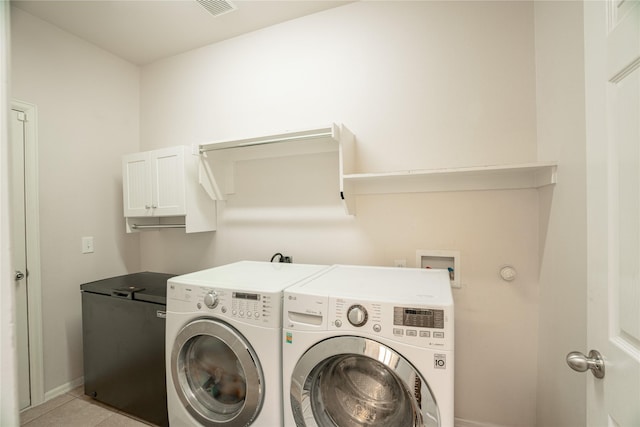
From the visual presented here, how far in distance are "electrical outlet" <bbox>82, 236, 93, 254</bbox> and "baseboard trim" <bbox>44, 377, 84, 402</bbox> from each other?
1.01 metres

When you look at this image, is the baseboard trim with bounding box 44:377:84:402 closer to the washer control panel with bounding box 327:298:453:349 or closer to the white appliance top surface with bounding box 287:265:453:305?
the white appliance top surface with bounding box 287:265:453:305

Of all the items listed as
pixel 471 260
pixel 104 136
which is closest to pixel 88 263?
pixel 104 136

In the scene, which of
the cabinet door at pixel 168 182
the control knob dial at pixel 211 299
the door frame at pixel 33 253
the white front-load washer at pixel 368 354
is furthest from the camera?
the cabinet door at pixel 168 182

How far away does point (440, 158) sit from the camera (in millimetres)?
1719

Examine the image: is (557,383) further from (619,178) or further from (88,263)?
(88,263)

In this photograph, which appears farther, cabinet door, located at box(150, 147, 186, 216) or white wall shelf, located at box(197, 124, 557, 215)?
cabinet door, located at box(150, 147, 186, 216)

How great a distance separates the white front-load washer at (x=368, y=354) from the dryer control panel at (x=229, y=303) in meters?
0.06

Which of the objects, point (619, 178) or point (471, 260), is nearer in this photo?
point (619, 178)

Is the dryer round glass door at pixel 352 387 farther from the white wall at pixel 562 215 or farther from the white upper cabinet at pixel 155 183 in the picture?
the white upper cabinet at pixel 155 183

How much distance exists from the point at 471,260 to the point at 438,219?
299 millimetres

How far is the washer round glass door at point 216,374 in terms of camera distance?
1263mm

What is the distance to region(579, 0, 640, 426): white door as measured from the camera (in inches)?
22.9

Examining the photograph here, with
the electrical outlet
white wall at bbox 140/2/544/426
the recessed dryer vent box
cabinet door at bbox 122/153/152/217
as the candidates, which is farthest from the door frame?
the recessed dryer vent box

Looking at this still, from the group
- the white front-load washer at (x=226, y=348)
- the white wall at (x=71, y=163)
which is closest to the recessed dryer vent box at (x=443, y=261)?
the white front-load washer at (x=226, y=348)
